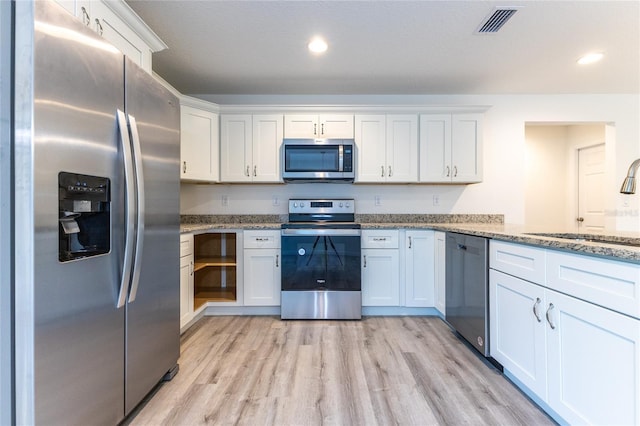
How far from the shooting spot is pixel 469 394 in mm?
1700

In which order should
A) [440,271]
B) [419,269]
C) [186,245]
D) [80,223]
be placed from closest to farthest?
1. [80,223]
2. [186,245]
3. [440,271]
4. [419,269]

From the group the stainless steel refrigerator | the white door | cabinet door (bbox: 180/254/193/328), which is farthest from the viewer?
the white door

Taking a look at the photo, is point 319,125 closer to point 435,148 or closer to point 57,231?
point 435,148

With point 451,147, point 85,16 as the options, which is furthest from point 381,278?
point 85,16

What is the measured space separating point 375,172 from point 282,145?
3.42ft

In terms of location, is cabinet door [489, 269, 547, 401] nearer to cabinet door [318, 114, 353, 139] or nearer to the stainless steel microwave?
the stainless steel microwave

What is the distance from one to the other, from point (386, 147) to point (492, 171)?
139 centimetres

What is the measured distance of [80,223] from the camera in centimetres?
116

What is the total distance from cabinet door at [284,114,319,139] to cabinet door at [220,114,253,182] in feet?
1.31

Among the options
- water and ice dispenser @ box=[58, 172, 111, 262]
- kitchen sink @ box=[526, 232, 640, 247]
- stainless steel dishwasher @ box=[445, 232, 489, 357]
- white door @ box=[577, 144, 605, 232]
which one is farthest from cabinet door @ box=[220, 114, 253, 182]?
white door @ box=[577, 144, 605, 232]

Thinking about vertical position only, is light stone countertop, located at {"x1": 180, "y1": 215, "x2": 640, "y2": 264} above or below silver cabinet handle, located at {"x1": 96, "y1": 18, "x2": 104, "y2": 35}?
below

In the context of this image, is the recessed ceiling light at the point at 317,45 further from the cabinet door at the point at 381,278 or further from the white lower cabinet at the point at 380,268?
the cabinet door at the point at 381,278

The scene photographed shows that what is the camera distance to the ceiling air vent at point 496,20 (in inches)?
77.1

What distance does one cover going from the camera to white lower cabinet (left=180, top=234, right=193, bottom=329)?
2436mm
